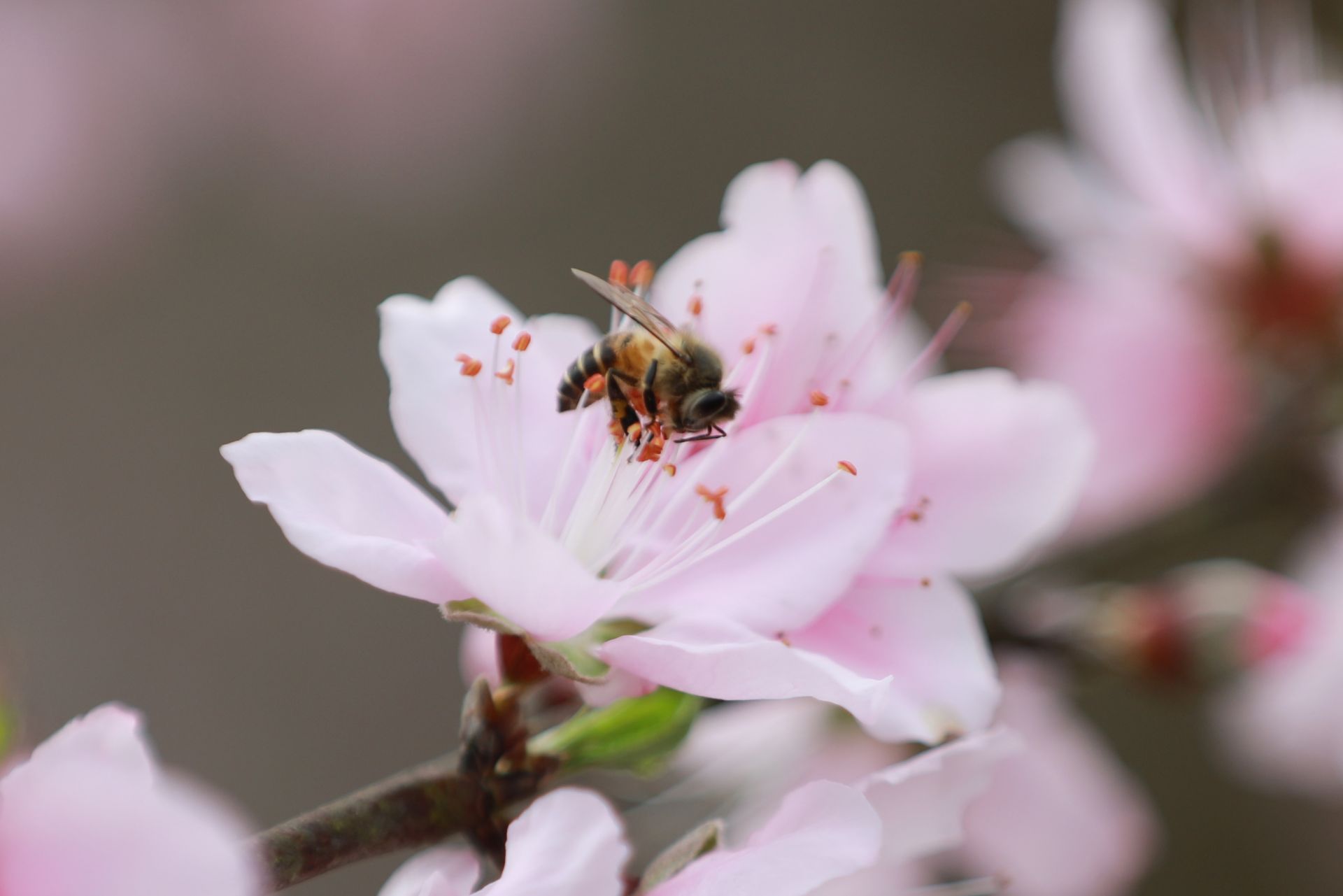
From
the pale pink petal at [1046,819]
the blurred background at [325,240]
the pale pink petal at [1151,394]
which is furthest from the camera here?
the blurred background at [325,240]

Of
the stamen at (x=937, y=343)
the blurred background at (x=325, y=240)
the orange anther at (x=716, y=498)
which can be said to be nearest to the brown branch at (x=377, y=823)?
the orange anther at (x=716, y=498)

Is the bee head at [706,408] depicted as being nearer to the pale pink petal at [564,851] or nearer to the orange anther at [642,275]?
the orange anther at [642,275]

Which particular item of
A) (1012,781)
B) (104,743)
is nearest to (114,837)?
(104,743)

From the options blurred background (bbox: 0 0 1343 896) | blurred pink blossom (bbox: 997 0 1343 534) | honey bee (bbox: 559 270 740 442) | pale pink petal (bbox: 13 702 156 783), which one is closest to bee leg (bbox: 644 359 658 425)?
honey bee (bbox: 559 270 740 442)

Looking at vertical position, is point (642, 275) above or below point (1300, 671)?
above

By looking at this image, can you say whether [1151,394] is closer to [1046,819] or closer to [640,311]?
[1046,819]

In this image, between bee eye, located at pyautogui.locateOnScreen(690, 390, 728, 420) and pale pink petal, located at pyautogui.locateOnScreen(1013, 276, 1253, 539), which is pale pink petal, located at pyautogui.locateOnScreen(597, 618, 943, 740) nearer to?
bee eye, located at pyautogui.locateOnScreen(690, 390, 728, 420)
